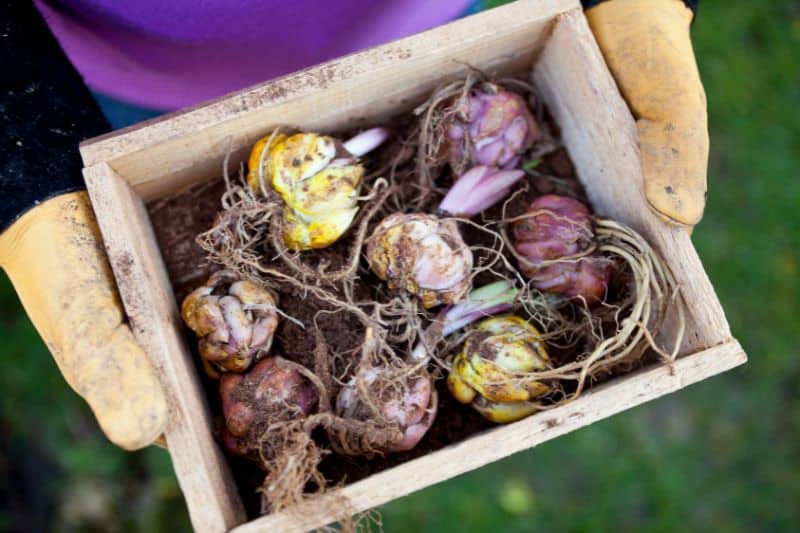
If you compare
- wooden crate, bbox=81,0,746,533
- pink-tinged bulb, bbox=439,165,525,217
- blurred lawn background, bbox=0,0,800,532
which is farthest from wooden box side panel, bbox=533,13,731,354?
blurred lawn background, bbox=0,0,800,532

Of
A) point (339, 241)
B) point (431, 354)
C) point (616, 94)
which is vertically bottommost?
point (431, 354)

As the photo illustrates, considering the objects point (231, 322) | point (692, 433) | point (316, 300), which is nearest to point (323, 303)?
point (316, 300)

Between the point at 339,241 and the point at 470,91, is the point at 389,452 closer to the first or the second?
the point at 339,241

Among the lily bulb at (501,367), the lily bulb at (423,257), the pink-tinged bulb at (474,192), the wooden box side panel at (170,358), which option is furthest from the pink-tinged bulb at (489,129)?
the wooden box side panel at (170,358)

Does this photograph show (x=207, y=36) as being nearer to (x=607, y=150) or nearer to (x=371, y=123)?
(x=371, y=123)

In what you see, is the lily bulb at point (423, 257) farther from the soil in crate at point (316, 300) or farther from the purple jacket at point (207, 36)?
the purple jacket at point (207, 36)

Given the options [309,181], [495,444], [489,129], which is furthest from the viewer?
[489,129]

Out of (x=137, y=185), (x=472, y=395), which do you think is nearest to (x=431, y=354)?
(x=472, y=395)
